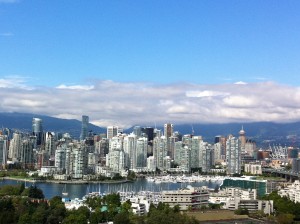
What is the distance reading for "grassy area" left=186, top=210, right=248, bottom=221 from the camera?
900 centimetres

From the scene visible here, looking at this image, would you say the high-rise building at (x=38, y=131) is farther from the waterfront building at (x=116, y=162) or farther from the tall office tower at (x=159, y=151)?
the waterfront building at (x=116, y=162)

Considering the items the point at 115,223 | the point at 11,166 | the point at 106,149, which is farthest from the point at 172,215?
the point at 106,149

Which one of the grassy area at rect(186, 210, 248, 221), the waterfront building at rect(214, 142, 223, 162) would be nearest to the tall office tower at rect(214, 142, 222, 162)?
the waterfront building at rect(214, 142, 223, 162)

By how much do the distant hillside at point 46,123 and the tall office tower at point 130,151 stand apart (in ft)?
97.6

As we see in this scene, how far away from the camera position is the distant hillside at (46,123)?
188 feet

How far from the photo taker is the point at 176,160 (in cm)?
2631

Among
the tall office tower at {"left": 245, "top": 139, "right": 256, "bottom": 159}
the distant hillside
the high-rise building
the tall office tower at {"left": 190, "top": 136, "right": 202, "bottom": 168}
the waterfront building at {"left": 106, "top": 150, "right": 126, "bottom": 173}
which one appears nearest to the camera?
the waterfront building at {"left": 106, "top": 150, "right": 126, "bottom": 173}

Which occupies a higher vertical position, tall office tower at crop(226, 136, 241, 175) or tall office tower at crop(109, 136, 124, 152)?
tall office tower at crop(109, 136, 124, 152)

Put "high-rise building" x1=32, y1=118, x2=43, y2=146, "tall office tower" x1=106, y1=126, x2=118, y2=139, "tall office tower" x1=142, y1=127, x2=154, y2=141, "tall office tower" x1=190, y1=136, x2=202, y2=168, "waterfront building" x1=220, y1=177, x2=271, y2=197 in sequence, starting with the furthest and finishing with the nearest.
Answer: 1. "tall office tower" x1=106, y1=126, x2=118, y2=139
2. "tall office tower" x1=142, y1=127, x2=154, y2=141
3. "high-rise building" x1=32, y1=118, x2=43, y2=146
4. "tall office tower" x1=190, y1=136, x2=202, y2=168
5. "waterfront building" x1=220, y1=177, x2=271, y2=197

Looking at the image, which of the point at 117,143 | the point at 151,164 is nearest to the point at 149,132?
the point at 117,143

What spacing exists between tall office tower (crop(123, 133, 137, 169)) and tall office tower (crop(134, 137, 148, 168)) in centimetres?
18

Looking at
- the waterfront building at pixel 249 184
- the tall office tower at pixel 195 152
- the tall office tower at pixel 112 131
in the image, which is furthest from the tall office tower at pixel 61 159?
the tall office tower at pixel 112 131

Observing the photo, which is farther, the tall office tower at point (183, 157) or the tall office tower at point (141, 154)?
the tall office tower at point (141, 154)

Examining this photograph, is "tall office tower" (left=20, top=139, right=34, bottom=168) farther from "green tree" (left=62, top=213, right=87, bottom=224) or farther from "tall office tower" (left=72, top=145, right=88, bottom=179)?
"green tree" (left=62, top=213, right=87, bottom=224)
